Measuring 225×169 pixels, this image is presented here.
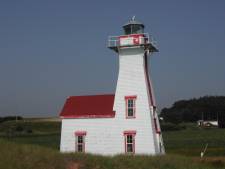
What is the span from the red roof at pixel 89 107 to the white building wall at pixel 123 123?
0.39 meters

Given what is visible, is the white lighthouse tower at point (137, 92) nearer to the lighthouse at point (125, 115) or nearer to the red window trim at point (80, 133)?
the lighthouse at point (125, 115)

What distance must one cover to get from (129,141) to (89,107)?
14.0 ft

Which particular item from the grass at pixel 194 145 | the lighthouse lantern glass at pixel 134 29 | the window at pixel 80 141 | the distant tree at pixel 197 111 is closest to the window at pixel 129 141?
the window at pixel 80 141

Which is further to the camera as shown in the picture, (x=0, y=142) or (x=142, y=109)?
(x=142, y=109)

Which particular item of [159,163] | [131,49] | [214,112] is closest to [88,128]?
[131,49]

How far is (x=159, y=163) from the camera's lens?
72.6 feet

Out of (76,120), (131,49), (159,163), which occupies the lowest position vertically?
(159,163)

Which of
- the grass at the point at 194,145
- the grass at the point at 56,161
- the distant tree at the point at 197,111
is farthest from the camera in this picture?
the distant tree at the point at 197,111

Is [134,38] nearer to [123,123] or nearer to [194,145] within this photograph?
[123,123]

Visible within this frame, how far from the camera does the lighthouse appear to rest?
30.4 metres

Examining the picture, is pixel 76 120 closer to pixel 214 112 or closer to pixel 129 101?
pixel 129 101

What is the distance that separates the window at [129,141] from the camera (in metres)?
30.5

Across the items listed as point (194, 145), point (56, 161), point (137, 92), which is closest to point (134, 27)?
point (137, 92)

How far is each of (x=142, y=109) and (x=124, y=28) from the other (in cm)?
669
